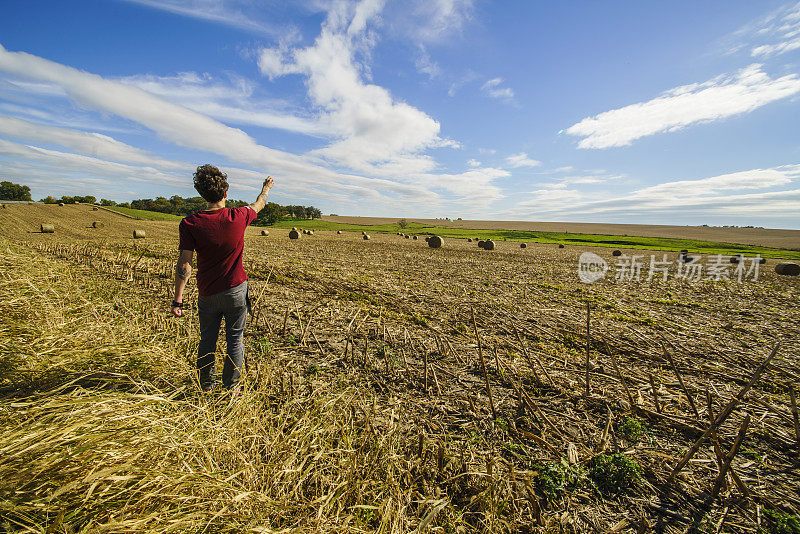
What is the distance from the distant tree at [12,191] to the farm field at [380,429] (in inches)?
6814

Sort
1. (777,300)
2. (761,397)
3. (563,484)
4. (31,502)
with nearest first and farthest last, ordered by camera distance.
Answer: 1. (31,502)
2. (563,484)
3. (761,397)
4. (777,300)

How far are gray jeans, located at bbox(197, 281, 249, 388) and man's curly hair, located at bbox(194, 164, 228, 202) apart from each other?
145cm

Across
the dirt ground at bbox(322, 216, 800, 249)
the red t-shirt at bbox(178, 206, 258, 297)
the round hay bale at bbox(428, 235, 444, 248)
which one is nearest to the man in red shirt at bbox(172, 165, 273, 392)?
the red t-shirt at bbox(178, 206, 258, 297)

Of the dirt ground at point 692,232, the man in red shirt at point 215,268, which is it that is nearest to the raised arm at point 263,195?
the man in red shirt at point 215,268

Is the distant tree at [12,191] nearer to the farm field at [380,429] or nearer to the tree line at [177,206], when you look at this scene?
the tree line at [177,206]

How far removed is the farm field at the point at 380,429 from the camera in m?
2.42

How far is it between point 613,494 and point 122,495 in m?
5.49

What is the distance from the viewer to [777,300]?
17.2m

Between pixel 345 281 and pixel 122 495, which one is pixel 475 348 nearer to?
pixel 122 495

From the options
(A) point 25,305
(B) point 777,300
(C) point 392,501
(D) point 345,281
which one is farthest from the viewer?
(B) point 777,300

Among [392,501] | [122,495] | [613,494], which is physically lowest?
[613,494]

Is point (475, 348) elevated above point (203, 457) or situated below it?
below

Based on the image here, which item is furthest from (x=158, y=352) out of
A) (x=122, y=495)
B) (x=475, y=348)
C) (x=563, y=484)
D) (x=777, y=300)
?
(x=777, y=300)

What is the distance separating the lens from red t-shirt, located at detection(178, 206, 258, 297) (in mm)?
4391
